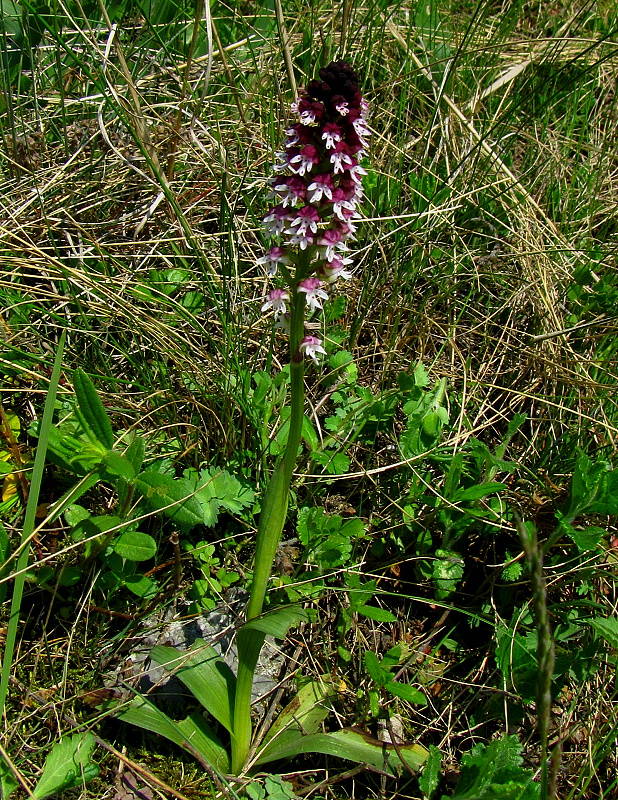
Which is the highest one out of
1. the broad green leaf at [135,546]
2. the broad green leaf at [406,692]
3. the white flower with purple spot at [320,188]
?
the white flower with purple spot at [320,188]

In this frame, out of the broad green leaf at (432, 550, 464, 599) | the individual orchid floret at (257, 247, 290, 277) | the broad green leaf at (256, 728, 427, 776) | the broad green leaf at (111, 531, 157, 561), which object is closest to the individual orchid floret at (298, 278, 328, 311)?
the individual orchid floret at (257, 247, 290, 277)

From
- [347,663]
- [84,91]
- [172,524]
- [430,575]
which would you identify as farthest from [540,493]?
[84,91]

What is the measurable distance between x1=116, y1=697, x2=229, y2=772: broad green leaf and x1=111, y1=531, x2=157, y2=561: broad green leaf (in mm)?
447

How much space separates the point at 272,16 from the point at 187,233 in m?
2.13

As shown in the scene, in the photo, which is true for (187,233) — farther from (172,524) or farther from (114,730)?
(114,730)

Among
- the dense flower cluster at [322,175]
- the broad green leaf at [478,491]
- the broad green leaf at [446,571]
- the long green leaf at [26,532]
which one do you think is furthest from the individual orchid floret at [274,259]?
the broad green leaf at [446,571]

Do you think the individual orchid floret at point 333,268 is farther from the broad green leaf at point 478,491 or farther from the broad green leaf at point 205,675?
the broad green leaf at point 205,675

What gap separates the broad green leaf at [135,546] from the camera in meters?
2.42

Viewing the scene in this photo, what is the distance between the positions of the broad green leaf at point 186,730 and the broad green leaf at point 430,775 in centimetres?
→ 68

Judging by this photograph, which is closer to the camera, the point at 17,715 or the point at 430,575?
the point at 17,715

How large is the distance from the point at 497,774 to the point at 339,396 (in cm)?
154

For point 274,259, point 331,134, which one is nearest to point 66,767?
point 274,259

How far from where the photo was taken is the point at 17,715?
2.41 metres

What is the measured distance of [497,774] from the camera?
88.0 inches
